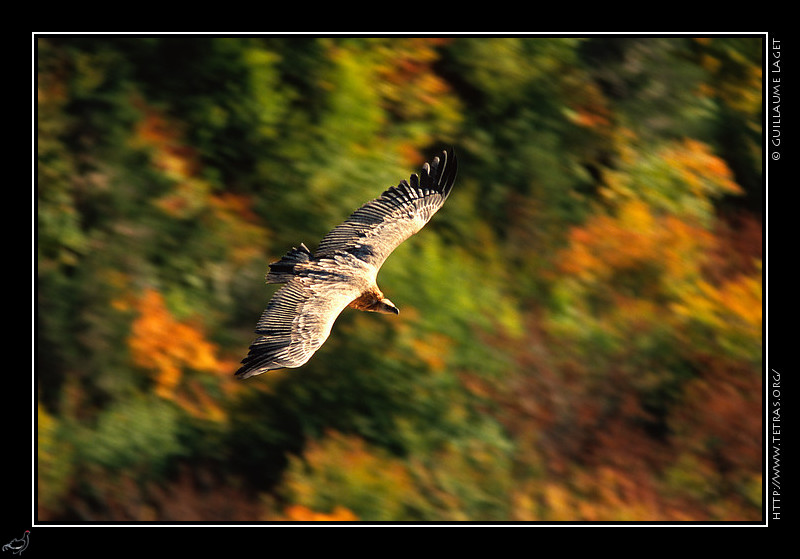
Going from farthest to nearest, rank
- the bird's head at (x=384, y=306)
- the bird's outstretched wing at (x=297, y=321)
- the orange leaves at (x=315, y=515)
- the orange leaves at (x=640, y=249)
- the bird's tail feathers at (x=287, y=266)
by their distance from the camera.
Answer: the orange leaves at (x=640, y=249), the orange leaves at (x=315, y=515), the bird's head at (x=384, y=306), the bird's tail feathers at (x=287, y=266), the bird's outstretched wing at (x=297, y=321)

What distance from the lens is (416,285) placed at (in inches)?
298

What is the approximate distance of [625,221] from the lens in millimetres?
8156

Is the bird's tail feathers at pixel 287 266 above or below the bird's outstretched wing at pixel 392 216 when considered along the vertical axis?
below

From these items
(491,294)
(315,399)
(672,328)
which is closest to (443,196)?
(491,294)

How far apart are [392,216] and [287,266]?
2.76 feet

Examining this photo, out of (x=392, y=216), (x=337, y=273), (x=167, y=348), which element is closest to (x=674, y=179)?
(x=392, y=216)

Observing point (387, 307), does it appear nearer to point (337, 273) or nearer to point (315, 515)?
point (337, 273)

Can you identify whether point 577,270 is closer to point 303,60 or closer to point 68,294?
point 303,60

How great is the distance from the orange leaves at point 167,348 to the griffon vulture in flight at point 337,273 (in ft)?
5.72

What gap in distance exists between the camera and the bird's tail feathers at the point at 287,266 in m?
6.06

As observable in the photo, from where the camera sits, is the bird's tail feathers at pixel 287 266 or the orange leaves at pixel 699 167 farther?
the orange leaves at pixel 699 167

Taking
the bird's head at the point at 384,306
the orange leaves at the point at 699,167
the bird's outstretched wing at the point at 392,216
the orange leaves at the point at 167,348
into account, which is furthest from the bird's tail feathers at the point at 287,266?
the orange leaves at the point at 699,167

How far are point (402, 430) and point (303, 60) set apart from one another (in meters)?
3.10

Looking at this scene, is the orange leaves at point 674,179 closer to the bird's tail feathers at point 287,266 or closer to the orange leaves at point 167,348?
the bird's tail feathers at point 287,266
